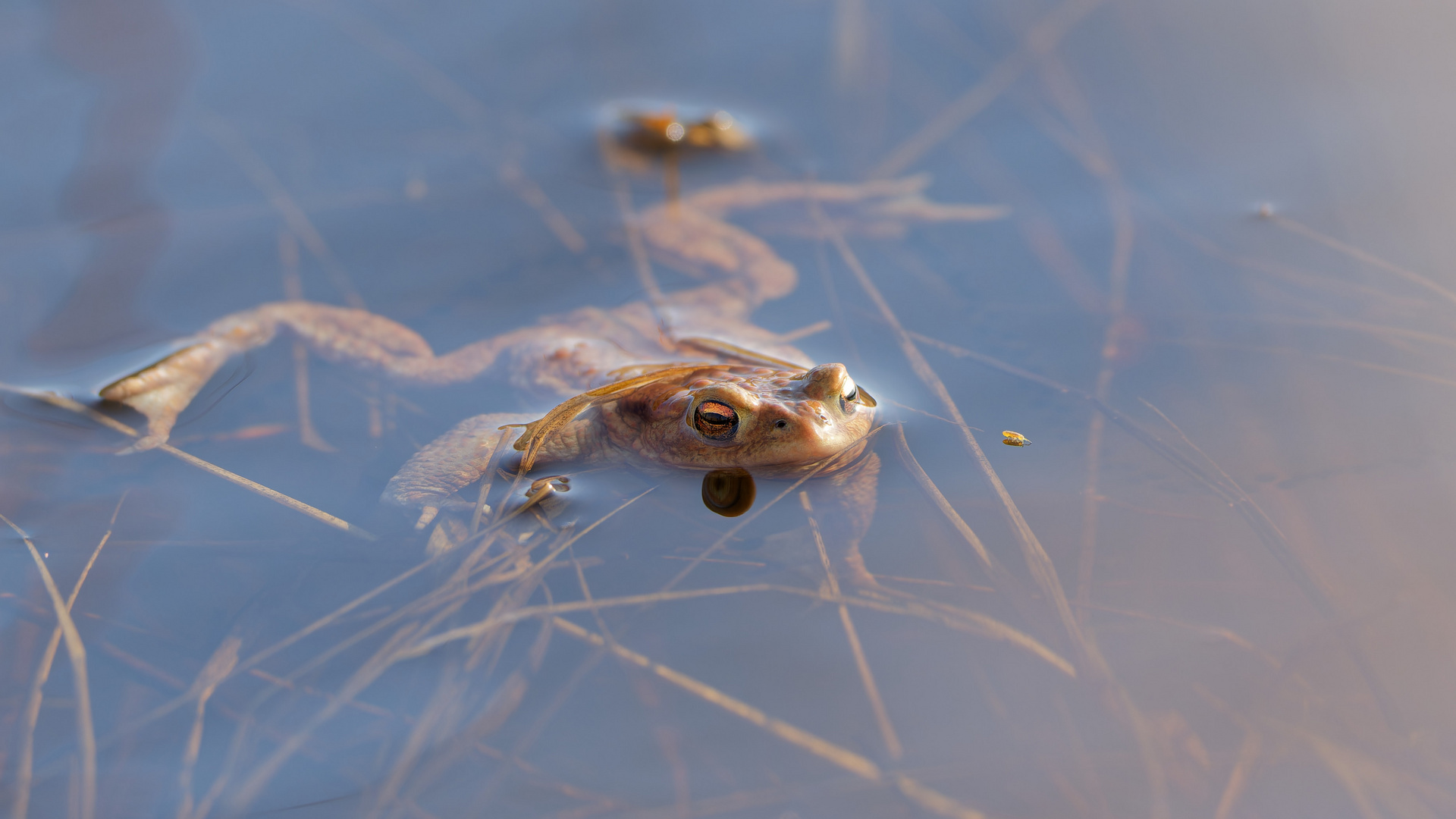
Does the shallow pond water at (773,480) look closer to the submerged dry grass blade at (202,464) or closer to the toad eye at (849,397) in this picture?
the submerged dry grass blade at (202,464)

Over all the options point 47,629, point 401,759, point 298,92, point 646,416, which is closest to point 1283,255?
point 646,416

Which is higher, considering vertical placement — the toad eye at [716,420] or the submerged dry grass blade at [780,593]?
the toad eye at [716,420]

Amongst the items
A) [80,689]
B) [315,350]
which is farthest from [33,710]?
[315,350]

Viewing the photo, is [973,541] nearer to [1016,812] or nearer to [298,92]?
[1016,812]

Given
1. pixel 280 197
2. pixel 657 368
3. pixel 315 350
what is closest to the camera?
pixel 657 368

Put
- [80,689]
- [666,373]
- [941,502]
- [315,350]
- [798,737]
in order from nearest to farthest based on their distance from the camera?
[798,737]
[80,689]
[941,502]
[666,373]
[315,350]

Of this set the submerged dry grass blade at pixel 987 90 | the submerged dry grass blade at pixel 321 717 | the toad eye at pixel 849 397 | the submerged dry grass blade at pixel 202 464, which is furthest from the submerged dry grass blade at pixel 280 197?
the submerged dry grass blade at pixel 987 90

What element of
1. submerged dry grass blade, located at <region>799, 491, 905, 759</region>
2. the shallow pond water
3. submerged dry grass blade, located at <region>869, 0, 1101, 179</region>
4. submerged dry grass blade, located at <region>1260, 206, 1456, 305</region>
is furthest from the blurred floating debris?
submerged dry grass blade, located at <region>799, 491, 905, 759</region>

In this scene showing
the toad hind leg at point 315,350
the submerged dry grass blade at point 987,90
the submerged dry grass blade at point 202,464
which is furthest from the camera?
the submerged dry grass blade at point 987,90

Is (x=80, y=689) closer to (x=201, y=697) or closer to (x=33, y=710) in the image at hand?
(x=33, y=710)
